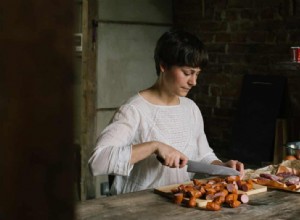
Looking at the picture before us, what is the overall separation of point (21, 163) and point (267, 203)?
6.01 ft

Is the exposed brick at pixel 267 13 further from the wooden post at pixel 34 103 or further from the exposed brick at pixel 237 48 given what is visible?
the wooden post at pixel 34 103

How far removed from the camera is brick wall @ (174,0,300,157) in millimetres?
4395

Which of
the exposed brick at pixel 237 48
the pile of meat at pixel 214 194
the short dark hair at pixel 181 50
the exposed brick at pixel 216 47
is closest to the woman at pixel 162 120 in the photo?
the short dark hair at pixel 181 50

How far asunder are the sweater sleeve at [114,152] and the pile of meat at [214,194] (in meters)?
0.24

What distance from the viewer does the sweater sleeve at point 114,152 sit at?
225 centimetres

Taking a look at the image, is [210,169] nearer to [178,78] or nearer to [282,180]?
[282,180]

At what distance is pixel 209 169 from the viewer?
2336 millimetres

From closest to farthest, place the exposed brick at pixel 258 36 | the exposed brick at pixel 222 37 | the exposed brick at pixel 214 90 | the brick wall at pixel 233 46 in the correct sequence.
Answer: the brick wall at pixel 233 46, the exposed brick at pixel 258 36, the exposed brick at pixel 222 37, the exposed brick at pixel 214 90

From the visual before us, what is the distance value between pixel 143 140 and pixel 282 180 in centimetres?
62

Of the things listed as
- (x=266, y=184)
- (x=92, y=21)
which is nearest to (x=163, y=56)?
(x=266, y=184)

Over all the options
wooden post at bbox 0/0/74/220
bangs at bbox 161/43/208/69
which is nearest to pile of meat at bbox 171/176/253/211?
bangs at bbox 161/43/208/69

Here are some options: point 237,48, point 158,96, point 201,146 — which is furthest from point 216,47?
point 158,96

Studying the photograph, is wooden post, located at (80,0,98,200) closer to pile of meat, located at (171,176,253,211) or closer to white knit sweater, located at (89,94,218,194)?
white knit sweater, located at (89,94,218,194)

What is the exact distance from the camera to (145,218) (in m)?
1.86
